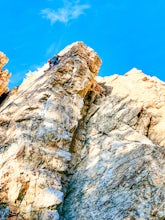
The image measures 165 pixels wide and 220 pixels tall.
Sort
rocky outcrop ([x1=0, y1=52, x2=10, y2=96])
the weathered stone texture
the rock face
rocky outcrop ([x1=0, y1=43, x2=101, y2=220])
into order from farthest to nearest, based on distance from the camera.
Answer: rocky outcrop ([x1=0, y1=52, x2=10, y2=96]) < rocky outcrop ([x1=0, y1=43, x2=101, y2=220]) < the rock face < the weathered stone texture

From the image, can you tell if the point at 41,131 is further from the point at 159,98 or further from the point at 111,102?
the point at 159,98

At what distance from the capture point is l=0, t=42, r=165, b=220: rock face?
22781mm

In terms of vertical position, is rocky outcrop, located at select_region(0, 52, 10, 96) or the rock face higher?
rocky outcrop, located at select_region(0, 52, 10, 96)

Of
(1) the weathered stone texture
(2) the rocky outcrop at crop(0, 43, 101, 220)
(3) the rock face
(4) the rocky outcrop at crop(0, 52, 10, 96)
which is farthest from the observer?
(4) the rocky outcrop at crop(0, 52, 10, 96)

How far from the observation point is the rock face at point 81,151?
2278 centimetres

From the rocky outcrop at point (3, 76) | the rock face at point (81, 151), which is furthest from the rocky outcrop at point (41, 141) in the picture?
the rocky outcrop at point (3, 76)

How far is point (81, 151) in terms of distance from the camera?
30859 millimetres

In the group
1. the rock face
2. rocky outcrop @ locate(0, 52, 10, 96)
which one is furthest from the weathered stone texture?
rocky outcrop @ locate(0, 52, 10, 96)

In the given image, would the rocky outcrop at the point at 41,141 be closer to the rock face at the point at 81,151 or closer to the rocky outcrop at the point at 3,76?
the rock face at the point at 81,151

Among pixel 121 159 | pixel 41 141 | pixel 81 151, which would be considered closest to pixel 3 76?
pixel 81 151

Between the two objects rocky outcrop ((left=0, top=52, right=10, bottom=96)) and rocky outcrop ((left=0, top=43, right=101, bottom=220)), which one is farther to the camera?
A: rocky outcrop ((left=0, top=52, right=10, bottom=96))

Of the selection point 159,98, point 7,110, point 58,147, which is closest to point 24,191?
point 58,147

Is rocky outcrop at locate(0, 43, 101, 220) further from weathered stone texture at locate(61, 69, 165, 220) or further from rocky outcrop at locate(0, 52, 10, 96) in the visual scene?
rocky outcrop at locate(0, 52, 10, 96)

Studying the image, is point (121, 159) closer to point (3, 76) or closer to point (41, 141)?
point (41, 141)
